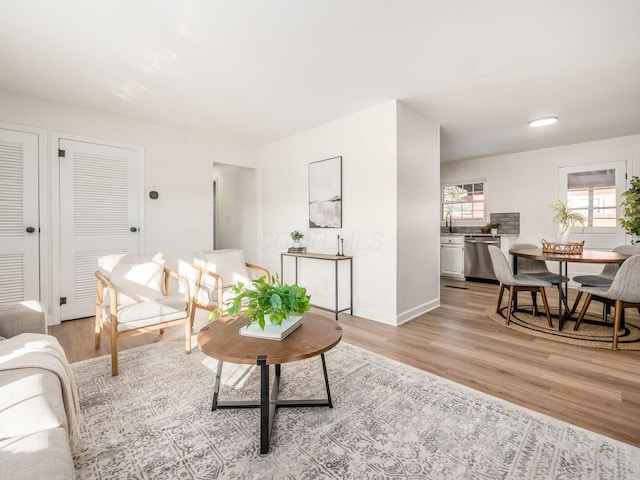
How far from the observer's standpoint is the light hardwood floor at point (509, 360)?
1.87 m

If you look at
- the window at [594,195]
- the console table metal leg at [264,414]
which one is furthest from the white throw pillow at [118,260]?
the window at [594,195]

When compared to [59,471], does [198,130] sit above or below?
above

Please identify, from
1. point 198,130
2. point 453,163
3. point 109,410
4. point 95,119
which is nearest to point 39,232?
point 95,119

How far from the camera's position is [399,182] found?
11.5 ft

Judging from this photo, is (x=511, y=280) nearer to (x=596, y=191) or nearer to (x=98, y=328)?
(x=596, y=191)

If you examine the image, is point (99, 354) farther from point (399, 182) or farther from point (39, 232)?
point (399, 182)

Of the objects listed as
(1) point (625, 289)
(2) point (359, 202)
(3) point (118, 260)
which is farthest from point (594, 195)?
(3) point (118, 260)

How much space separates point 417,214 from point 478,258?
109 inches

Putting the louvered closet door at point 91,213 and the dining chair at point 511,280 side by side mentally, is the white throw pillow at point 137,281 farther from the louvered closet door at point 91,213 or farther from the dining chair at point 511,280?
the dining chair at point 511,280

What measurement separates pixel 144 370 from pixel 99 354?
64 centimetres

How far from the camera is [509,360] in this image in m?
2.55

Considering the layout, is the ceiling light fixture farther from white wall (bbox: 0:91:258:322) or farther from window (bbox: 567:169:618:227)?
white wall (bbox: 0:91:258:322)

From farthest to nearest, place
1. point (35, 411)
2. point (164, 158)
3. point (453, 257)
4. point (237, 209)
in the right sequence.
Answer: point (453, 257) < point (237, 209) < point (164, 158) < point (35, 411)

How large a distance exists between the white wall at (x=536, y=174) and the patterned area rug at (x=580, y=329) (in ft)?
7.35
